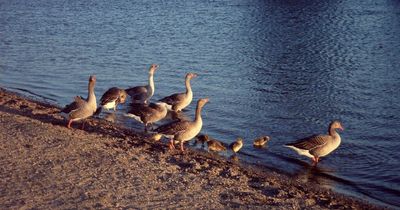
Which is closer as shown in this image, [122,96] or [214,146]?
[214,146]

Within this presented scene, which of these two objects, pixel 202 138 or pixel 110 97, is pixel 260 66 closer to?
pixel 110 97

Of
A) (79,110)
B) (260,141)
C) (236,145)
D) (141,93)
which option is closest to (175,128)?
(236,145)

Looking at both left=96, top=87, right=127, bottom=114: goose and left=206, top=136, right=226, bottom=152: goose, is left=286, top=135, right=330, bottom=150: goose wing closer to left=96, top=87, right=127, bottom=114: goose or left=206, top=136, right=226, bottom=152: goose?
left=206, top=136, right=226, bottom=152: goose

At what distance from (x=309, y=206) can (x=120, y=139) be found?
6.34 meters

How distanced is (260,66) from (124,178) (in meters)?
18.4

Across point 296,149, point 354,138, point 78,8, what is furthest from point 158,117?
point 78,8

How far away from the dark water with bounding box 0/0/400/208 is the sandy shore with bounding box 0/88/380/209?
2.10m

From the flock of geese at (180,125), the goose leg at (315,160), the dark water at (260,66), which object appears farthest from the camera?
the dark water at (260,66)

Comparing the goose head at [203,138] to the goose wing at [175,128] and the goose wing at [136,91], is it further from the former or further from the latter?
the goose wing at [136,91]

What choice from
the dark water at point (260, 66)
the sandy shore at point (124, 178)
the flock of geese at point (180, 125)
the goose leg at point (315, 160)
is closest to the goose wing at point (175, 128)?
the flock of geese at point (180, 125)

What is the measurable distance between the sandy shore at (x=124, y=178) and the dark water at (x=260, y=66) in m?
2.10

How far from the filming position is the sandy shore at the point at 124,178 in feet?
36.6

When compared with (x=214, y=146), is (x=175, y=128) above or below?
above

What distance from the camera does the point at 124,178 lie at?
12305 mm
